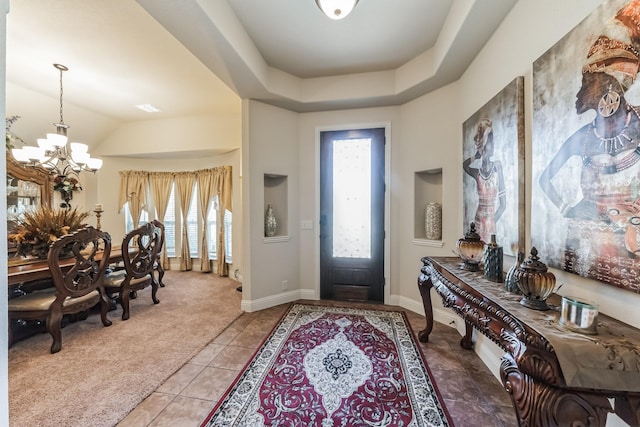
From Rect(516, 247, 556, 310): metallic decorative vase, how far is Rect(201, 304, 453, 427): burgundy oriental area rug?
962 mm


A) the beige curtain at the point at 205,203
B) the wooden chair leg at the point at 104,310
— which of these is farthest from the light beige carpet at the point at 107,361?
the beige curtain at the point at 205,203

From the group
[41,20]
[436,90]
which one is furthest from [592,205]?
[41,20]

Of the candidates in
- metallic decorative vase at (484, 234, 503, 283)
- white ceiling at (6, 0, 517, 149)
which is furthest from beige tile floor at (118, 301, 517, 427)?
white ceiling at (6, 0, 517, 149)

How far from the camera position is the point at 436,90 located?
2.93m

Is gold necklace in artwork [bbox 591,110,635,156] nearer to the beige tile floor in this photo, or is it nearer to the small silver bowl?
the small silver bowl

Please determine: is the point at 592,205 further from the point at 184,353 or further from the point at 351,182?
the point at 184,353

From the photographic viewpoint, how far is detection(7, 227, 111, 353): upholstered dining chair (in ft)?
7.32

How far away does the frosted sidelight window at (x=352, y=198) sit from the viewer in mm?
3479

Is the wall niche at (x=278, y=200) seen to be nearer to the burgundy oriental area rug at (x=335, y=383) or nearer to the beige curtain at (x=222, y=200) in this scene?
the burgundy oriental area rug at (x=335, y=383)

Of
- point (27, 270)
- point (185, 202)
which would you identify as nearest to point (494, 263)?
point (27, 270)

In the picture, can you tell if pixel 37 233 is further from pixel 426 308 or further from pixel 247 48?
pixel 426 308

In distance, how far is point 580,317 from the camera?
888 mm

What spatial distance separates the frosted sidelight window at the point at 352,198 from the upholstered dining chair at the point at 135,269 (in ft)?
8.35

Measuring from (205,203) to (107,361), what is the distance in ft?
11.3
